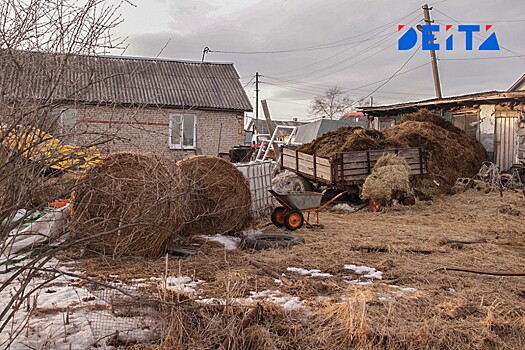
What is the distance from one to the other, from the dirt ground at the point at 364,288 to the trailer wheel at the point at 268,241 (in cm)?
22

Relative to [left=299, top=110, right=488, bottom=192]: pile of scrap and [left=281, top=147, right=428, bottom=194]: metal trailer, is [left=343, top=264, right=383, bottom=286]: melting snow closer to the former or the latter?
[left=281, top=147, right=428, bottom=194]: metal trailer

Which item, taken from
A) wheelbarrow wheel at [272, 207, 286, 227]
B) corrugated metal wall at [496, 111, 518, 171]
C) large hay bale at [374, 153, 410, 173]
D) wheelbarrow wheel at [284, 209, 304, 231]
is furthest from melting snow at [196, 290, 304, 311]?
corrugated metal wall at [496, 111, 518, 171]

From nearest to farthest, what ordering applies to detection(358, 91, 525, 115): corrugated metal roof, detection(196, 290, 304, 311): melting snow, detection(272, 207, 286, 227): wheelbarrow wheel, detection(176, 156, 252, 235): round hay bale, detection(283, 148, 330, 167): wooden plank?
detection(196, 290, 304, 311): melting snow, detection(176, 156, 252, 235): round hay bale, detection(272, 207, 286, 227): wheelbarrow wheel, detection(283, 148, 330, 167): wooden plank, detection(358, 91, 525, 115): corrugated metal roof

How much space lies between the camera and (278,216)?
8805 mm

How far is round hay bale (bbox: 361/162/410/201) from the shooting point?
1136cm

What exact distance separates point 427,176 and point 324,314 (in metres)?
10.6

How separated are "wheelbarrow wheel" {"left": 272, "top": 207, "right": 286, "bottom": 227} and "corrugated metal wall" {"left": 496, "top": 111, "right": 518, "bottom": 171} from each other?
10321mm

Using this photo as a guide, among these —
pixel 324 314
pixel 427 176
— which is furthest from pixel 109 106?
pixel 427 176

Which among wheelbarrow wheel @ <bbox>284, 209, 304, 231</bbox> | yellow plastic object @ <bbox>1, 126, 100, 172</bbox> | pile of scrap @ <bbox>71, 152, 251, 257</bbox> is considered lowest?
wheelbarrow wheel @ <bbox>284, 209, 304, 231</bbox>

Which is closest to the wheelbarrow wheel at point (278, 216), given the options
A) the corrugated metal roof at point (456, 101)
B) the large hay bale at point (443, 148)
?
the large hay bale at point (443, 148)

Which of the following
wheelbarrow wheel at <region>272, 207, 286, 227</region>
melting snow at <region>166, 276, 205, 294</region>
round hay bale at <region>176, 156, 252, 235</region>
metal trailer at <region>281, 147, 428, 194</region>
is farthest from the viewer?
metal trailer at <region>281, 147, 428, 194</region>

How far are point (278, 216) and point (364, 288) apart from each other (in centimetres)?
398

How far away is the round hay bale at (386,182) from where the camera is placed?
1136 centimetres

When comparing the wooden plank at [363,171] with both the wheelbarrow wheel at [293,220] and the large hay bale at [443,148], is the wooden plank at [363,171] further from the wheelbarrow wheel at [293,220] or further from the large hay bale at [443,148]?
the wheelbarrow wheel at [293,220]
